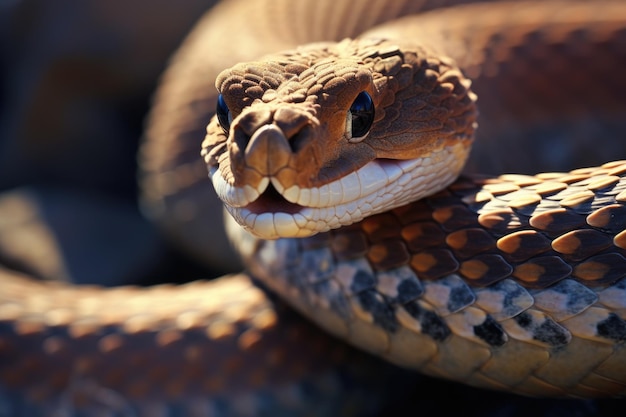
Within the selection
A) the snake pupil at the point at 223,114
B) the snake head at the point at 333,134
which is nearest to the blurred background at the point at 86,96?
the snake pupil at the point at 223,114

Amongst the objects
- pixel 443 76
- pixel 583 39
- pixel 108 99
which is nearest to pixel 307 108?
pixel 443 76

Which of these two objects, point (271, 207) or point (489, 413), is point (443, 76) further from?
point (489, 413)

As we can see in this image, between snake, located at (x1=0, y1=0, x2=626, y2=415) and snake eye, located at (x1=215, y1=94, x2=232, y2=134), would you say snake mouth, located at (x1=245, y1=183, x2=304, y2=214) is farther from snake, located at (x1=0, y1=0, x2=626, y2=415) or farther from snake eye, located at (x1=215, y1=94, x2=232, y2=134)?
snake eye, located at (x1=215, y1=94, x2=232, y2=134)

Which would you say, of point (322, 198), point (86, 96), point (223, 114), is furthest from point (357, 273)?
point (86, 96)

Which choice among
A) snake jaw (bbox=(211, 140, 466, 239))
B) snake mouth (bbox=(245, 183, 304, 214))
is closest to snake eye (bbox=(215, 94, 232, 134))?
snake jaw (bbox=(211, 140, 466, 239))

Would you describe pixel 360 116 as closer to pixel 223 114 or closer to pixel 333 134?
pixel 333 134

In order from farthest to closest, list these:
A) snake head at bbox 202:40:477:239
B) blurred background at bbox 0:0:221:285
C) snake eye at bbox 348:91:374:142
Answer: blurred background at bbox 0:0:221:285
snake eye at bbox 348:91:374:142
snake head at bbox 202:40:477:239

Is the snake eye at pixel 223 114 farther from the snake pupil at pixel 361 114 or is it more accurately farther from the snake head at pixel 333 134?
the snake pupil at pixel 361 114

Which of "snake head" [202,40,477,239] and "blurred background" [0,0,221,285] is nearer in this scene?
"snake head" [202,40,477,239]
